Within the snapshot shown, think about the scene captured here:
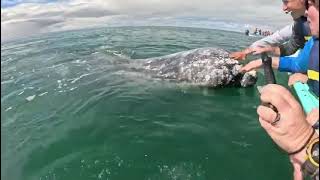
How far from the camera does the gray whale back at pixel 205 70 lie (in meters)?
10.3

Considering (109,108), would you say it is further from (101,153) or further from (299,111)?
(299,111)

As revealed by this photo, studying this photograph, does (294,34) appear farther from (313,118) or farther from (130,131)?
(313,118)

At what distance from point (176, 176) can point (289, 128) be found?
84.2 inches

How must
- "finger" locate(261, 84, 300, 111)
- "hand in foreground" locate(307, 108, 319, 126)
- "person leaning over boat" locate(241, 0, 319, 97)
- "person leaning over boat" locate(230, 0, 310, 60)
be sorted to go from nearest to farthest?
"finger" locate(261, 84, 300, 111) → "hand in foreground" locate(307, 108, 319, 126) → "person leaning over boat" locate(241, 0, 319, 97) → "person leaning over boat" locate(230, 0, 310, 60)

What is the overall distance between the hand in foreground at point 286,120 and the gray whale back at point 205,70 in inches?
217

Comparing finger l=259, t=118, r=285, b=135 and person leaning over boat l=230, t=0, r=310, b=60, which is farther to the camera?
person leaning over boat l=230, t=0, r=310, b=60

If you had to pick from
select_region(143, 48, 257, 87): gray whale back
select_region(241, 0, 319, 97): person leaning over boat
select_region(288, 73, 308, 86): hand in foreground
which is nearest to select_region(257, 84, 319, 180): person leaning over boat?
select_region(241, 0, 319, 97): person leaning over boat

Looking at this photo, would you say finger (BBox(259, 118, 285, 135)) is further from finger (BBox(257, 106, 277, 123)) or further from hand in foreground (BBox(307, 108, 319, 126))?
hand in foreground (BBox(307, 108, 319, 126))

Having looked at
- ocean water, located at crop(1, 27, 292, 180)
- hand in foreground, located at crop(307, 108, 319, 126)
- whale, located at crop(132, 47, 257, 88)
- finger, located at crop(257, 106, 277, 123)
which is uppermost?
finger, located at crop(257, 106, 277, 123)

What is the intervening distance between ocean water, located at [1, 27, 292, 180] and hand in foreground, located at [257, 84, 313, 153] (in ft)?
5.48

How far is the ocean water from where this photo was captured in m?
6.37

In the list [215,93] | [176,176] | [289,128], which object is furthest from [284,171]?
[215,93]

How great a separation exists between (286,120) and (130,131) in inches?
149

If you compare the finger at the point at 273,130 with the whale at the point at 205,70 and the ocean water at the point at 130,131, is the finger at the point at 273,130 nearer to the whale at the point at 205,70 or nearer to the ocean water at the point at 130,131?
the ocean water at the point at 130,131
